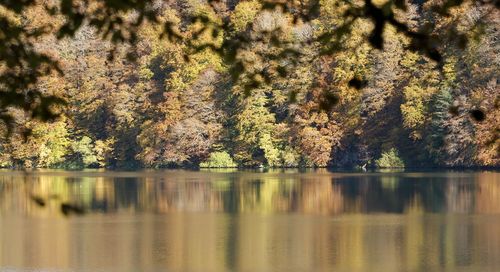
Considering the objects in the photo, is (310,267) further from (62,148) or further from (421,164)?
(62,148)

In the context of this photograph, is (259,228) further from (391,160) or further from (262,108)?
(262,108)

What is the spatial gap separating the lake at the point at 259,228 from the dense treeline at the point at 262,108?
1523 centimetres

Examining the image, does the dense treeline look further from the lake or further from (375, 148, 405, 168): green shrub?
the lake

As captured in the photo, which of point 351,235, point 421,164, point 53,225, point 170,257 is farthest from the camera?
point 421,164

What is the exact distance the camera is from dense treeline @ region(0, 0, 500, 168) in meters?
64.1

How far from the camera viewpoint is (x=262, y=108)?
71688 mm

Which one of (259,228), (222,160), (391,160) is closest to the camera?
(259,228)

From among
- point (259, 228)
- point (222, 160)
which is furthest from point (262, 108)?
point (259, 228)

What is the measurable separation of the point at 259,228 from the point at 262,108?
41.7m

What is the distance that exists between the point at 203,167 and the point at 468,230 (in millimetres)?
46272

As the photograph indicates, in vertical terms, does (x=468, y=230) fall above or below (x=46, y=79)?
below

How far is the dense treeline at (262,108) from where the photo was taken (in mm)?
64062

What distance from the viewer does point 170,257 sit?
24516 millimetres

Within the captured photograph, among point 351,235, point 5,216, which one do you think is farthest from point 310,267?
point 5,216
